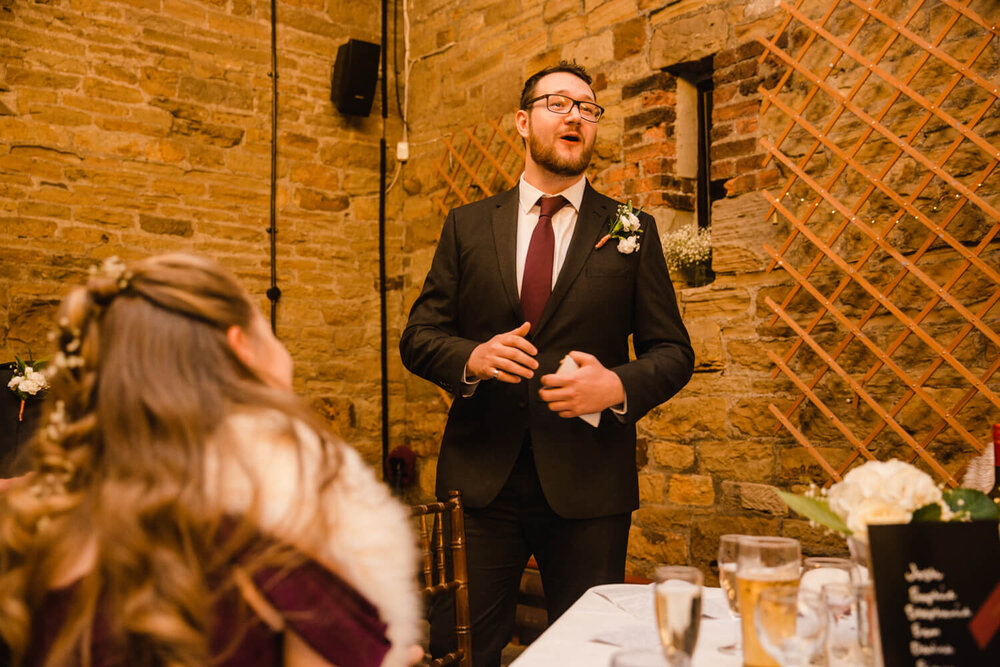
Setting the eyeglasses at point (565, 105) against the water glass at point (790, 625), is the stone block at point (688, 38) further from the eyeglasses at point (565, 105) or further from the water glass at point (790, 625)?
the water glass at point (790, 625)

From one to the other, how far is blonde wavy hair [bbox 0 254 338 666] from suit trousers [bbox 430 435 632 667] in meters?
1.06

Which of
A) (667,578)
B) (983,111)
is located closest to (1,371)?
(667,578)

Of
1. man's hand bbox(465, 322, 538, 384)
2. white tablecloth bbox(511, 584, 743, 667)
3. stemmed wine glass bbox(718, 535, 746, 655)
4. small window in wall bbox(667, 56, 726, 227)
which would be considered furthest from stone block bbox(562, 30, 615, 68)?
stemmed wine glass bbox(718, 535, 746, 655)

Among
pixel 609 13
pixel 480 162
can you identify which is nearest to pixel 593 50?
pixel 609 13

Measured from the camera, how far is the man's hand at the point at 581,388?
1.66 metres

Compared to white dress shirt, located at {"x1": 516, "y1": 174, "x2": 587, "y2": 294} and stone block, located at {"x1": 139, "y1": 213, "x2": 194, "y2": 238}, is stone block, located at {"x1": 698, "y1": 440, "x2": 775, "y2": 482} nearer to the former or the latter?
white dress shirt, located at {"x1": 516, "y1": 174, "x2": 587, "y2": 294}

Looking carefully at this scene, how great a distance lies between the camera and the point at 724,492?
3020 millimetres

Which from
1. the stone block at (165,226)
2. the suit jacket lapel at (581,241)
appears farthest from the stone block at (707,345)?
the stone block at (165,226)

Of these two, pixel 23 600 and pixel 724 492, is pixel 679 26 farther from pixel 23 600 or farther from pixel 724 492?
pixel 23 600

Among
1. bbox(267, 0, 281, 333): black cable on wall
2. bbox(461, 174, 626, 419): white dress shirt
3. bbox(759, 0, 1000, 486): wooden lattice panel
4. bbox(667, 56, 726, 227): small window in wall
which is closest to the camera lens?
bbox(461, 174, 626, 419): white dress shirt

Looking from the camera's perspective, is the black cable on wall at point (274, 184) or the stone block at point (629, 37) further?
the black cable on wall at point (274, 184)

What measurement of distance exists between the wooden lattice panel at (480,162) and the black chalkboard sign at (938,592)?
315cm

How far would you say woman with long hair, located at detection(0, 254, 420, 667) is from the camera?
0.73m

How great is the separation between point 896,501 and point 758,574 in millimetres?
177
